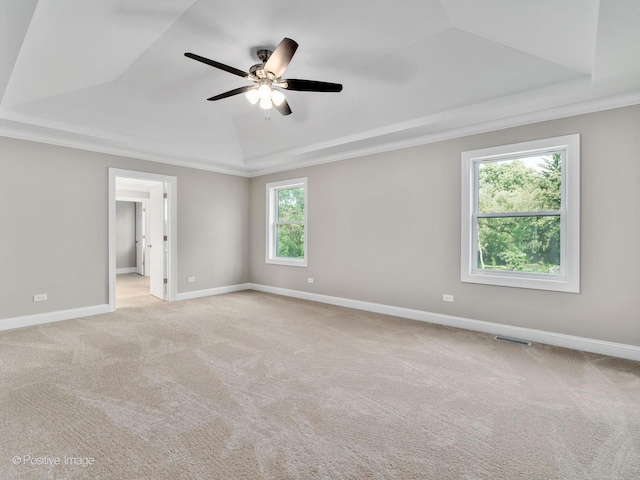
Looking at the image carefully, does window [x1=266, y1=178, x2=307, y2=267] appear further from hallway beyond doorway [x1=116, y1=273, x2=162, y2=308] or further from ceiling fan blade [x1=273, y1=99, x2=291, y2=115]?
ceiling fan blade [x1=273, y1=99, x2=291, y2=115]

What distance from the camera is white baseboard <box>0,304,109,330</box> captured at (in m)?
4.21

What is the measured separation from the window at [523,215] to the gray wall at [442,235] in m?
0.10

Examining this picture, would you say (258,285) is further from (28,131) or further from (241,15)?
(241,15)

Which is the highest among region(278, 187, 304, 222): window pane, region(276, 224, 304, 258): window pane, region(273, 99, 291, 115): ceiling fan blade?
region(273, 99, 291, 115): ceiling fan blade

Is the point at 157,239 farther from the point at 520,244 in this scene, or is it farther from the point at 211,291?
the point at 520,244

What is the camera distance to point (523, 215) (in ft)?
12.7

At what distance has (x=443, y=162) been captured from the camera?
4434 mm

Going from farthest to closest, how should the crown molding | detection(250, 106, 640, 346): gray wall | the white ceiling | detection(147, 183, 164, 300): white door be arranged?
detection(147, 183, 164, 300): white door < the crown molding < detection(250, 106, 640, 346): gray wall < the white ceiling

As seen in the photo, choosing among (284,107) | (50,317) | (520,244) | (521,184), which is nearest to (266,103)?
(284,107)

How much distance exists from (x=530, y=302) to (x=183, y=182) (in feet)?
18.7

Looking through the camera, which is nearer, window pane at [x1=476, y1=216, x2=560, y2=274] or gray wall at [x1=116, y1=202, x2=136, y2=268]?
window pane at [x1=476, y1=216, x2=560, y2=274]

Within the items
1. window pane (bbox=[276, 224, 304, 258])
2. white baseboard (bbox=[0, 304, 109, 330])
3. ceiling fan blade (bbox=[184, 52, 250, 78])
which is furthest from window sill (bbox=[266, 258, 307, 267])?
ceiling fan blade (bbox=[184, 52, 250, 78])

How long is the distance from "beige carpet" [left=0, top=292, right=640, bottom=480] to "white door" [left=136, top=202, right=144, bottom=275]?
6.14m

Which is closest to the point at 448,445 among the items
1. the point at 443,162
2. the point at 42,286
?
the point at 443,162
